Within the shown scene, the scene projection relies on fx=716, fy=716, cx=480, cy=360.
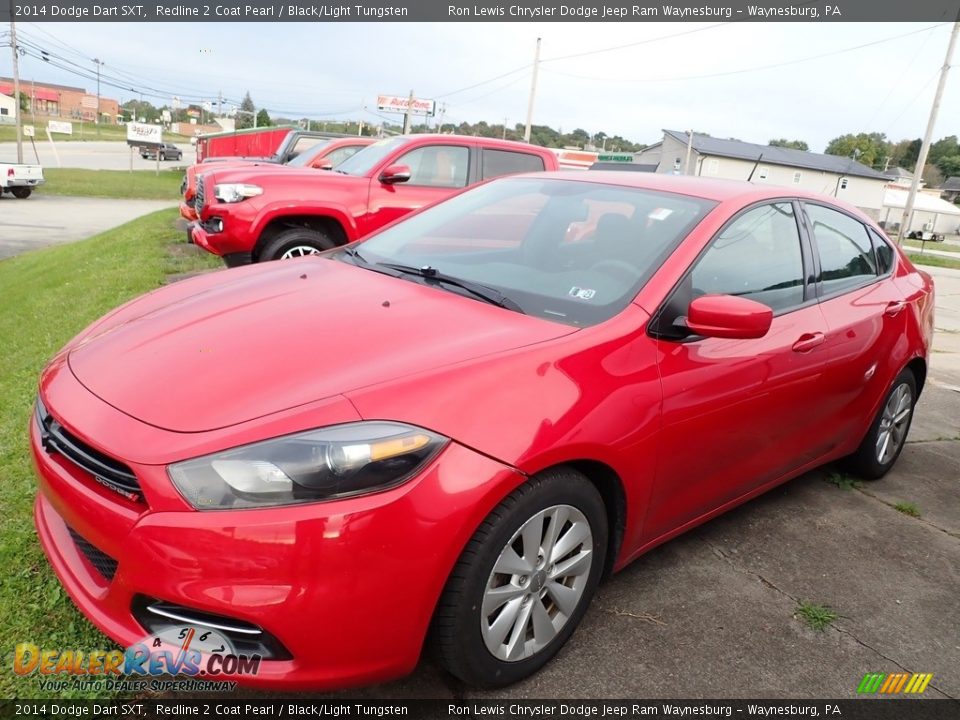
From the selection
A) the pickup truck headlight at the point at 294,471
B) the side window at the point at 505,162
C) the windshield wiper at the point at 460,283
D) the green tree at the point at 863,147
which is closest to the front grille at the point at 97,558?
the pickup truck headlight at the point at 294,471

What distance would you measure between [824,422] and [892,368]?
754 millimetres

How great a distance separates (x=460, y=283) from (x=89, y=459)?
1433 mm

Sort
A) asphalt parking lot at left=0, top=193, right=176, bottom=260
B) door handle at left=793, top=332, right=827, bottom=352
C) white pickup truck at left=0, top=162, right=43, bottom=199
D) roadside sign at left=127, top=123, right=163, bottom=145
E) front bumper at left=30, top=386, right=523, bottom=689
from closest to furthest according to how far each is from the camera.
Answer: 1. front bumper at left=30, top=386, right=523, bottom=689
2. door handle at left=793, top=332, right=827, bottom=352
3. asphalt parking lot at left=0, top=193, right=176, bottom=260
4. white pickup truck at left=0, top=162, right=43, bottom=199
5. roadside sign at left=127, top=123, right=163, bottom=145

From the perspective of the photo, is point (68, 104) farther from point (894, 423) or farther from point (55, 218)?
point (894, 423)

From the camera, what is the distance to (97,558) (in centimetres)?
197

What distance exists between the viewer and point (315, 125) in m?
79.4

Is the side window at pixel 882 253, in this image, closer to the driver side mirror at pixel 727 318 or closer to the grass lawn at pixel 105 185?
the driver side mirror at pixel 727 318

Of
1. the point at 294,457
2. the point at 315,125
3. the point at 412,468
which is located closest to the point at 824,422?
the point at 412,468

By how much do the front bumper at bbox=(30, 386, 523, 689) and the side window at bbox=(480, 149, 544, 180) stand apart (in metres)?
6.63

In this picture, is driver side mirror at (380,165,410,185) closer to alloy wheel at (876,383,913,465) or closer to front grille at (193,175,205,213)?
front grille at (193,175,205,213)

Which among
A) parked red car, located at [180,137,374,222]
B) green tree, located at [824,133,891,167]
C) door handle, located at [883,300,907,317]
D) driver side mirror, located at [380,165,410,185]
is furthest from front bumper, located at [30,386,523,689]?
green tree, located at [824,133,891,167]

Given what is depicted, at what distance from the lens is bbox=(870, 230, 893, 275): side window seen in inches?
159

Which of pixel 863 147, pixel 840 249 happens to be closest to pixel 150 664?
pixel 840 249

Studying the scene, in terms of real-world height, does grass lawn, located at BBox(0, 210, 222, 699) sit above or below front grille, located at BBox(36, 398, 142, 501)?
below
